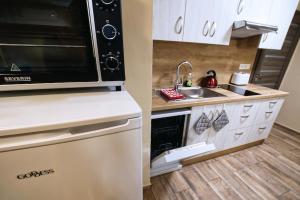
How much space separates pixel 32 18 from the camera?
21.5 inches

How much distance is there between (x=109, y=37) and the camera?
62 cm

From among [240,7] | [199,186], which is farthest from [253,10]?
[199,186]

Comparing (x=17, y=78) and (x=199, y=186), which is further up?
(x=17, y=78)

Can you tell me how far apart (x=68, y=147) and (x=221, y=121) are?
1.44m

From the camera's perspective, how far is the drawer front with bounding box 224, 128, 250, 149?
1685 millimetres

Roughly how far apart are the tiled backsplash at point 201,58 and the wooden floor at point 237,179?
3.32ft

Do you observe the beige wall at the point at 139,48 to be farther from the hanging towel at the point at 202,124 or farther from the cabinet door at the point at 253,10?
the cabinet door at the point at 253,10

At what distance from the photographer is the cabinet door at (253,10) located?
1.39 metres

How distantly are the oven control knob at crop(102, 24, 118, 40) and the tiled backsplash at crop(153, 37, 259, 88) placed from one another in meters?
0.97

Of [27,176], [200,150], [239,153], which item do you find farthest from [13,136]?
[239,153]

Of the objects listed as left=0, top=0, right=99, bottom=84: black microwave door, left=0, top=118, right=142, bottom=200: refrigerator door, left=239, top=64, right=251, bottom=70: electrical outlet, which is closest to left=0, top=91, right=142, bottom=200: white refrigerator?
left=0, top=118, right=142, bottom=200: refrigerator door

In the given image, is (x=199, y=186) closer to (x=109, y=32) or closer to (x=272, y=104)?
(x=272, y=104)

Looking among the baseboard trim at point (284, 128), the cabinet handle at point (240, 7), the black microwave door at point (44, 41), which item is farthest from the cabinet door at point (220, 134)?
the baseboard trim at point (284, 128)

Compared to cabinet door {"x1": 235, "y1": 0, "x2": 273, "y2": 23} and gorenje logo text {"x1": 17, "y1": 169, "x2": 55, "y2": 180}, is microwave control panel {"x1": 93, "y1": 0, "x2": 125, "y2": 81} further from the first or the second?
cabinet door {"x1": 235, "y1": 0, "x2": 273, "y2": 23}
